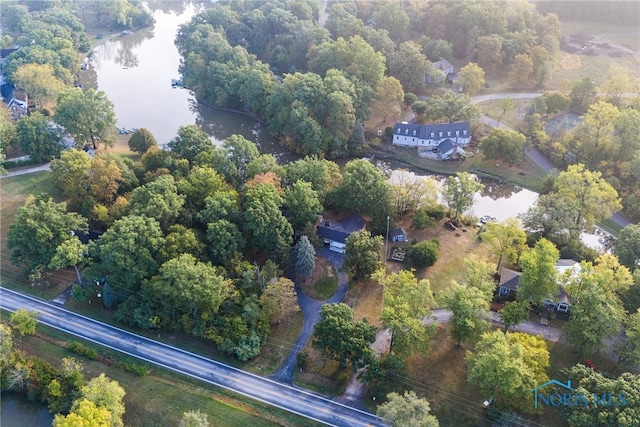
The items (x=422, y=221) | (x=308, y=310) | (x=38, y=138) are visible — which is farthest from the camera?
(x=38, y=138)

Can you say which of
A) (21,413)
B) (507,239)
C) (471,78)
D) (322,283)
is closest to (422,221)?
(507,239)

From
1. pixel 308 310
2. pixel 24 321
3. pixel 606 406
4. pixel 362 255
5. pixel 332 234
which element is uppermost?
pixel 362 255

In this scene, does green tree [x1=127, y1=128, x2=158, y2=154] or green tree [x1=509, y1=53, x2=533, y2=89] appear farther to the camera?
green tree [x1=509, y1=53, x2=533, y2=89]

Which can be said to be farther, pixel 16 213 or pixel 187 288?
pixel 16 213

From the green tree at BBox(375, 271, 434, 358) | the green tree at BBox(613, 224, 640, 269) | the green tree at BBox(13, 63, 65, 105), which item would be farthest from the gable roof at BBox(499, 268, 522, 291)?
the green tree at BBox(13, 63, 65, 105)

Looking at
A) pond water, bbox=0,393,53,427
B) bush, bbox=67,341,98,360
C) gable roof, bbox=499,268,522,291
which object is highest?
gable roof, bbox=499,268,522,291

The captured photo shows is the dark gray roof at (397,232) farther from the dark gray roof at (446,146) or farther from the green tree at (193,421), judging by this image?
the green tree at (193,421)

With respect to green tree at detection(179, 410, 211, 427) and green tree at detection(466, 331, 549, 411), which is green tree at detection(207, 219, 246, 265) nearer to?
green tree at detection(179, 410, 211, 427)

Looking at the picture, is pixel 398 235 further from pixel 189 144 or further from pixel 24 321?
pixel 24 321
